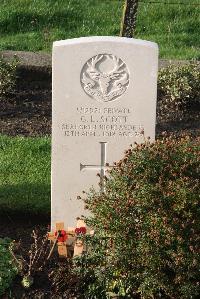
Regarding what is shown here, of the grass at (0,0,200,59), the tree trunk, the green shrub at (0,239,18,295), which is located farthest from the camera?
the grass at (0,0,200,59)

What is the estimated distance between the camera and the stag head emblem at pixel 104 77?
17.7ft

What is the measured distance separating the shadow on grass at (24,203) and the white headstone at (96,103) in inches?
20.2

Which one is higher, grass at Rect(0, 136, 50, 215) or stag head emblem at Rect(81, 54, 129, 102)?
stag head emblem at Rect(81, 54, 129, 102)

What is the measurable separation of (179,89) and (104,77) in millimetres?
2786

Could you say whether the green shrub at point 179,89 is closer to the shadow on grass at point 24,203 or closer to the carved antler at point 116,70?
the shadow on grass at point 24,203

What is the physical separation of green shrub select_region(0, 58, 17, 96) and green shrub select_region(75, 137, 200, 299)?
358 centimetres

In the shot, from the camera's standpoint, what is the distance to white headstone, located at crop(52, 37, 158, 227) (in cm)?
536

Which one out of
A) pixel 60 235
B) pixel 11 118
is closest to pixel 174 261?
pixel 60 235

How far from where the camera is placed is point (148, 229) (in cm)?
459

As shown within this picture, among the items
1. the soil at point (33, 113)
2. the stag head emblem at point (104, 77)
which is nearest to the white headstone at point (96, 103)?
the stag head emblem at point (104, 77)

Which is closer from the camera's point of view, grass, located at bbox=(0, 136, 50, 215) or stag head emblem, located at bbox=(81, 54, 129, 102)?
stag head emblem, located at bbox=(81, 54, 129, 102)

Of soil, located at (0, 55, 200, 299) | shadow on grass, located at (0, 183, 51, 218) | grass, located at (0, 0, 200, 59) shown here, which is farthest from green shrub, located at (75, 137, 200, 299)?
grass, located at (0, 0, 200, 59)

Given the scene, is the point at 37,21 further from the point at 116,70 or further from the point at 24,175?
the point at 116,70

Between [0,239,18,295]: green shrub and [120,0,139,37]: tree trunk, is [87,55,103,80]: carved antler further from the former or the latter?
[120,0,139,37]: tree trunk
